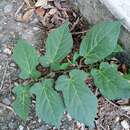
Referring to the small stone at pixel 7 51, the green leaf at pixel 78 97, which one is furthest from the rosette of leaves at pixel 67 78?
the small stone at pixel 7 51

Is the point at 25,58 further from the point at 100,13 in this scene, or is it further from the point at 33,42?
the point at 100,13

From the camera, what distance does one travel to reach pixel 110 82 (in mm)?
1622

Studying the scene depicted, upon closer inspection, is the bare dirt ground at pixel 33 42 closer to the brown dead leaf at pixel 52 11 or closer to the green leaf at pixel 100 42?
the brown dead leaf at pixel 52 11

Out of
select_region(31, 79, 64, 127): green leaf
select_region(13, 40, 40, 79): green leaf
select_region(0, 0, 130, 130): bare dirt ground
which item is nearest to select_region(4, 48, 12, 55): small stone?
select_region(0, 0, 130, 130): bare dirt ground

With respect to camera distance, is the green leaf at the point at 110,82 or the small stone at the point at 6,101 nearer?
the green leaf at the point at 110,82

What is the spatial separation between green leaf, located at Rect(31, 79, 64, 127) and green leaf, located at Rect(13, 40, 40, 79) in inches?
2.9

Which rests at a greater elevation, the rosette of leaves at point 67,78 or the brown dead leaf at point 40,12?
the brown dead leaf at point 40,12

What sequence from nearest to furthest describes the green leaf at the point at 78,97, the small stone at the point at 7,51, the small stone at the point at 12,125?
the green leaf at the point at 78,97
the small stone at the point at 12,125
the small stone at the point at 7,51

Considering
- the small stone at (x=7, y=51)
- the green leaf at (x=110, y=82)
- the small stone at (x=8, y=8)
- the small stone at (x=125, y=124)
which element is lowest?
the small stone at (x=125, y=124)

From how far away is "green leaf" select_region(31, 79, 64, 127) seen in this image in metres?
1.56

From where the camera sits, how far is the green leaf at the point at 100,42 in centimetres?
164

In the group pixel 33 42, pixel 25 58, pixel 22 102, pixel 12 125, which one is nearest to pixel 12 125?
pixel 12 125

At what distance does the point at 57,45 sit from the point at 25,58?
14 centimetres

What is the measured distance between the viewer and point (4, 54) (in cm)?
180
